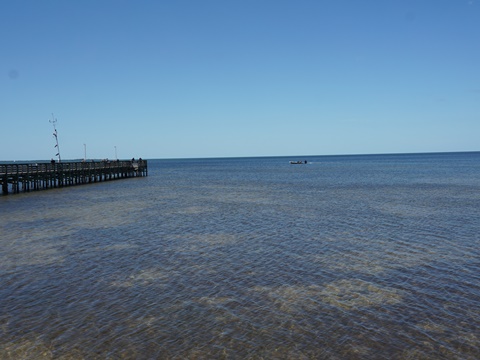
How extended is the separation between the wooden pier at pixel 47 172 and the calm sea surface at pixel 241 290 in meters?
23.8

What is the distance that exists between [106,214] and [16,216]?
603 cm

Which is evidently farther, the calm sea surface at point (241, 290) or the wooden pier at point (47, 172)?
the wooden pier at point (47, 172)

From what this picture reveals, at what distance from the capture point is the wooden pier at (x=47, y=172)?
44.9 metres

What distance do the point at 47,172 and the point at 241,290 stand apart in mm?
46458

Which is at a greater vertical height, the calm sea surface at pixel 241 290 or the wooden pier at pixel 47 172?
the wooden pier at pixel 47 172

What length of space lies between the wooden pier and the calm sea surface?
2381 centimetres

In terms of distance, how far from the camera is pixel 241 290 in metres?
12.4

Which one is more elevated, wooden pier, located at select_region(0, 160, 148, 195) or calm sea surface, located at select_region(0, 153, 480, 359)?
wooden pier, located at select_region(0, 160, 148, 195)

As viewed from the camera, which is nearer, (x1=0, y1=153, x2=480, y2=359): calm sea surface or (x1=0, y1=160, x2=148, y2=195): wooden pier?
(x1=0, y1=153, x2=480, y2=359): calm sea surface

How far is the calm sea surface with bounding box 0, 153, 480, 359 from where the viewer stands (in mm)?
8938

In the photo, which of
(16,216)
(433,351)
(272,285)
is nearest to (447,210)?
(272,285)

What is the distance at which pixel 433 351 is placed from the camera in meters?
8.55

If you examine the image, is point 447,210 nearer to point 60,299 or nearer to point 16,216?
point 60,299

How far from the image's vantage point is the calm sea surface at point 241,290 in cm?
894
